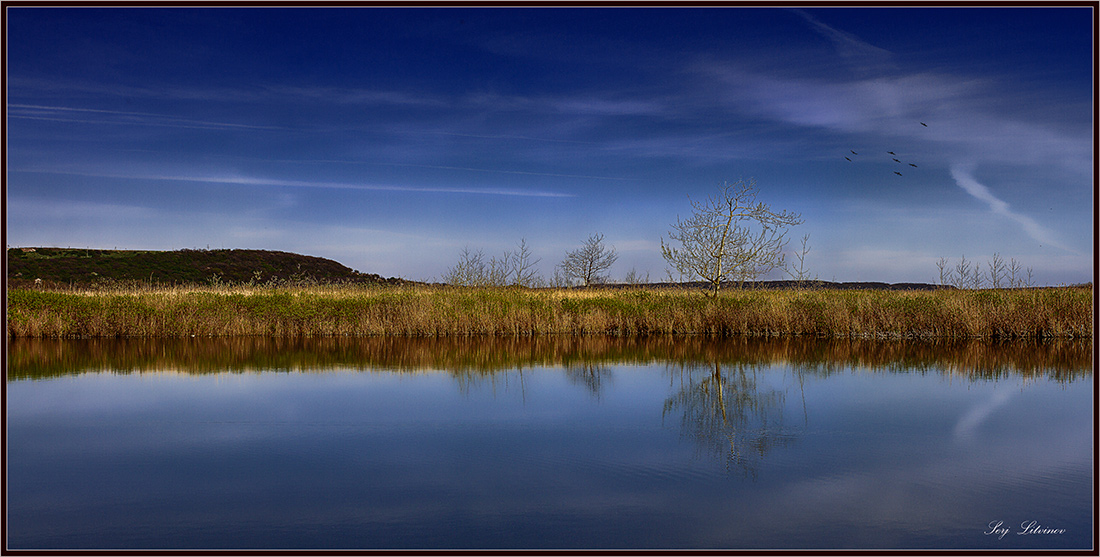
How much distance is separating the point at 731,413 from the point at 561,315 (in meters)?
12.0

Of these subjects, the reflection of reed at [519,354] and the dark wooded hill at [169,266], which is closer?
the reflection of reed at [519,354]

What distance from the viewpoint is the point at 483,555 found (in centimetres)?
439

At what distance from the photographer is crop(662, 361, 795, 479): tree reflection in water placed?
716 cm

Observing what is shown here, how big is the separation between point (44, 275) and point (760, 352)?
63.8 meters

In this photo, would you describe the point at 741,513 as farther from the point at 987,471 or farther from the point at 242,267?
the point at 242,267

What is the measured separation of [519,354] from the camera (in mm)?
15500

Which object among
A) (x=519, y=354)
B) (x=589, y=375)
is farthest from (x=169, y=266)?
(x=589, y=375)

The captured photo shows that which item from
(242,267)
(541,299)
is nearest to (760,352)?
(541,299)

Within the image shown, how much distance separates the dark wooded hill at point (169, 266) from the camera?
63562 mm

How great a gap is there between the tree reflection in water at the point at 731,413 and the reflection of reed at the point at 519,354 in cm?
186

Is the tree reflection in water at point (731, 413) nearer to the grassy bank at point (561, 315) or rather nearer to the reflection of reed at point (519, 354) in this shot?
the reflection of reed at point (519, 354)
